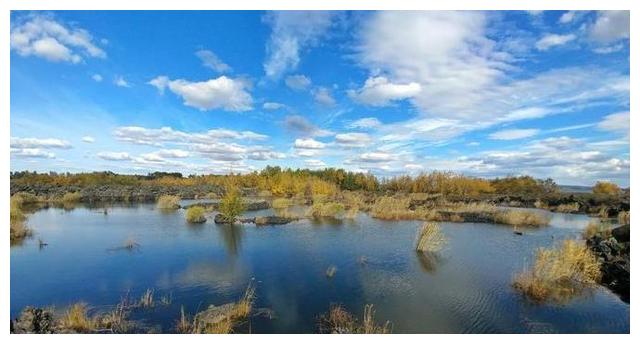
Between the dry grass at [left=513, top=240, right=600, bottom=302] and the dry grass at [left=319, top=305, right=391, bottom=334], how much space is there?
4.21 m

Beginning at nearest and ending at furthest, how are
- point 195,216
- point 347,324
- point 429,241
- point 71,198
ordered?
1. point 347,324
2. point 429,241
3. point 195,216
4. point 71,198

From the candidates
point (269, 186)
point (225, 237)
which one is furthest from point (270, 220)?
point (269, 186)

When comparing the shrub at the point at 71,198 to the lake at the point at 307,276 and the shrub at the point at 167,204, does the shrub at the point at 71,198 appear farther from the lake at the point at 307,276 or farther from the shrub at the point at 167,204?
the lake at the point at 307,276

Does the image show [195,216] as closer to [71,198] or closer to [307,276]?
[307,276]

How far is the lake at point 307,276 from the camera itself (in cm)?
845

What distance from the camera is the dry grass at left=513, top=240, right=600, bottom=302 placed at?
32.4 ft

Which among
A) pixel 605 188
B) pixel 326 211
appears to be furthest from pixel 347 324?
pixel 605 188

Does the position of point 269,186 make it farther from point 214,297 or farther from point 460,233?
point 214,297

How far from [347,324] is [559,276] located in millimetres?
6156

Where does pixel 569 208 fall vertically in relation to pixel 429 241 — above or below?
above

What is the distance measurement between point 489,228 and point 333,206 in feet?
30.0

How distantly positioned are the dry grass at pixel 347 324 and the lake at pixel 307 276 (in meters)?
0.27

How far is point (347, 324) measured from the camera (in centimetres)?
797

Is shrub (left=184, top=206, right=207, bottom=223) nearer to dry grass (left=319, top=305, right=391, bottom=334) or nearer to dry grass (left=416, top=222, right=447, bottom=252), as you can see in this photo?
dry grass (left=416, top=222, right=447, bottom=252)
